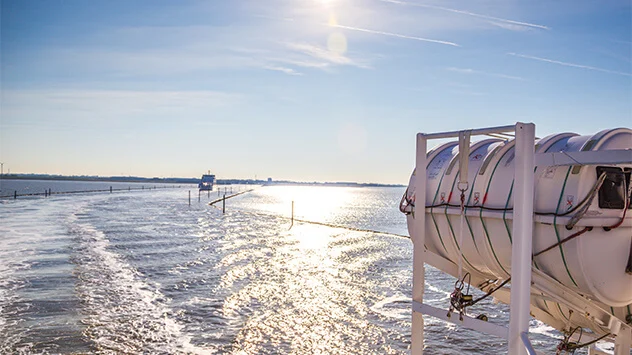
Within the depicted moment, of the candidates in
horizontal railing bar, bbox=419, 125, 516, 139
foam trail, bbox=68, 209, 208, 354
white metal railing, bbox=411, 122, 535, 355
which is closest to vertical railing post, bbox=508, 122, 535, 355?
white metal railing, bbox=411, 122, 535, 355

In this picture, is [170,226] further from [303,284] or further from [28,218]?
[303,284]

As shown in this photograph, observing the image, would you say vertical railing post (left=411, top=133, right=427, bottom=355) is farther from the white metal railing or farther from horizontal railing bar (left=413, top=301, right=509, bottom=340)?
the white metal railing

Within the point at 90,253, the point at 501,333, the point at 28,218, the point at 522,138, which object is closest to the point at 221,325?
the point at 501,333

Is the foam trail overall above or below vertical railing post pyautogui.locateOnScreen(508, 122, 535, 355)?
below

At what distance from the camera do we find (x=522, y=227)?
5203mm

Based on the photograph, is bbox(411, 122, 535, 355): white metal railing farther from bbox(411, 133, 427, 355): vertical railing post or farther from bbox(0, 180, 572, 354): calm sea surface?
bbox(0, 180, 572, 354): calm sea surface

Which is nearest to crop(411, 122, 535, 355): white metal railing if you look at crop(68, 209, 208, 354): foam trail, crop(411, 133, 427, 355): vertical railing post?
crop(411, 133, 427, 355): vertical railing post

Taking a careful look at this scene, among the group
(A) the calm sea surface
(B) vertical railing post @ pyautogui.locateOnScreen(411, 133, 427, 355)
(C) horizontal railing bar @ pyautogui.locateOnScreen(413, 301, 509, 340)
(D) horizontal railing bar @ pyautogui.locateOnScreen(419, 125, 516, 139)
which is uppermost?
(D) horizontal railing bar @ pyautogui.locateOnScreen(419, 125, 516, 139)

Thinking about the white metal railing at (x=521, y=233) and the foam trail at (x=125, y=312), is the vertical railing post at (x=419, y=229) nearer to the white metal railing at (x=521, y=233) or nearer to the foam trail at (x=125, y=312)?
the white metal railing at (x=521, y=233)

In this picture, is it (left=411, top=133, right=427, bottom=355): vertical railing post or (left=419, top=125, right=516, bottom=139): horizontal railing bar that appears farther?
(left=411, top=133, right=427, bottom=355): vertical railing post

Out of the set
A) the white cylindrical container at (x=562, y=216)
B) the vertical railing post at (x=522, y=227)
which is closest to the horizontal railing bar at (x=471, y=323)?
the vertical railing post at (x=522, y=227)

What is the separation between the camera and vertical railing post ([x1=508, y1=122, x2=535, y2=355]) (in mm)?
5172

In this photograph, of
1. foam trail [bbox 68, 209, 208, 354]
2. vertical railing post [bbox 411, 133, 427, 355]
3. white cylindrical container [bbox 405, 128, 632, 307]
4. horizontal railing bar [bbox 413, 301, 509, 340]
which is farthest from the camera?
foam trail [bbox 68, 209, 208, 354]

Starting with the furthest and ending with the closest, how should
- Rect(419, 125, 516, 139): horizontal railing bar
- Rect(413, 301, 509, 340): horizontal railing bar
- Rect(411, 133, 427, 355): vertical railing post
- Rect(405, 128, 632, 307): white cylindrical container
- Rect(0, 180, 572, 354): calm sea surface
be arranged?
Rect(0, 180, 572, 354): calm sea surface → Rect(411, 133, 427, 355): vertical railing post → Rect(413, 301, 509, 340): horizontal railing bar → Rect(419, 125, 516, 139): horizontal railing bar → Rect(405, 128, 632, 307): white cylindrical container
